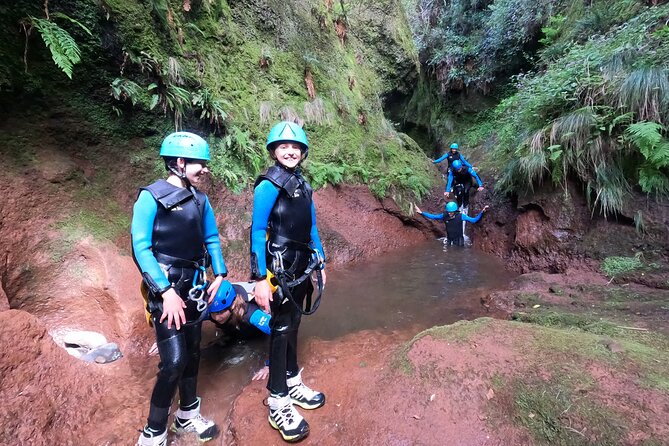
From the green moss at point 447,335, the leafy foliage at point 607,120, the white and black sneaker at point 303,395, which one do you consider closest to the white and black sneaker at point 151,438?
the white and black sneaker at point 303,395

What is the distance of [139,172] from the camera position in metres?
5.60

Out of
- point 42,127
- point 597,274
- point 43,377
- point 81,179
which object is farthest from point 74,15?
point 597,274

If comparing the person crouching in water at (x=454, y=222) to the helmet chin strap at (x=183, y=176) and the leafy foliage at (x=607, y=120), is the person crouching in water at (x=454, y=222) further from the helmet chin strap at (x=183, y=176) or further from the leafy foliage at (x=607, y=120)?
the helmet chin strap at (x=183, y=176)

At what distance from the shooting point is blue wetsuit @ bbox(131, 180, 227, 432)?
8.23 feet

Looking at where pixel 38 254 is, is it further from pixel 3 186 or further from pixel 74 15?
pixel 74 15

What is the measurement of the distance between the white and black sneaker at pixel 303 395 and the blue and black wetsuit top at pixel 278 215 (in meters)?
1.19

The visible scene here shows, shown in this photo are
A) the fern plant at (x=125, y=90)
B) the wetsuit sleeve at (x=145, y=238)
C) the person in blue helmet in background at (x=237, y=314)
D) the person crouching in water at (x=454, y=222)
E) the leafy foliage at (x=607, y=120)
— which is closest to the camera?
the wetsuit sleeve at (x=145, y=238)

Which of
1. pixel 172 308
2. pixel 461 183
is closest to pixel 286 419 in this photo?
pixel 172 308

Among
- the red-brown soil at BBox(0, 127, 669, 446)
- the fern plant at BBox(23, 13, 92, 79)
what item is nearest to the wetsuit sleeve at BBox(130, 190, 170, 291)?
the red-brown soil at BBox(0, 127, 669, 446)

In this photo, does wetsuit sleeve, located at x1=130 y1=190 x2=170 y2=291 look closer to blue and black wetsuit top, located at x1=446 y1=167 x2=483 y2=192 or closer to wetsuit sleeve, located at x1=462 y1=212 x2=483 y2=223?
wetsuit sleeve, located at x1=462 y1=212 x2=483 y2=223

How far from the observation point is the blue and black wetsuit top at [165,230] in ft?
8.17

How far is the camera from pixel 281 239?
2.94 m

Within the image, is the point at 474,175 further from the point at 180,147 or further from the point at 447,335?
the point at 180,147

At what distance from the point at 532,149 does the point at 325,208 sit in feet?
14.8
